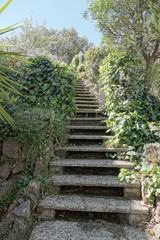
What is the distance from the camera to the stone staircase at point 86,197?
5.65 ft

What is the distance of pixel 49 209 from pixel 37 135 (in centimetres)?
83

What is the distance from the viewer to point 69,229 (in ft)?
5.58

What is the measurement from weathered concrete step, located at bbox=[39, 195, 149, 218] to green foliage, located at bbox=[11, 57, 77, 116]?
163cm

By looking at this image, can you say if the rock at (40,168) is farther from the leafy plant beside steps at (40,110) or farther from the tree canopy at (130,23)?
the tree canopy at (130,23)

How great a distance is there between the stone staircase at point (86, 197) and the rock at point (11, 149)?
47 centimetres

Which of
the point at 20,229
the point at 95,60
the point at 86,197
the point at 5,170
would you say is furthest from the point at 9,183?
the point at 95,60

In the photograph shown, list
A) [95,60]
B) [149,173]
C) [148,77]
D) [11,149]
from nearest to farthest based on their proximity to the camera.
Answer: [149,173] → [11,149] → [148,77] → [95,60]

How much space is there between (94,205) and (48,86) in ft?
7.40

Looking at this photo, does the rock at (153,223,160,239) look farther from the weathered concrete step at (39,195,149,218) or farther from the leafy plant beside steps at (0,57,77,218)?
the leafy plant beside steps at (0,57,77,218)

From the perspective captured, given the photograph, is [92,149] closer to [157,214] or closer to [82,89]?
[157,214]

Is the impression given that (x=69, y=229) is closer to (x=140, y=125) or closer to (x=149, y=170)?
(x=149, y=170)

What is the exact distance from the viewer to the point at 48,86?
11.2 feet

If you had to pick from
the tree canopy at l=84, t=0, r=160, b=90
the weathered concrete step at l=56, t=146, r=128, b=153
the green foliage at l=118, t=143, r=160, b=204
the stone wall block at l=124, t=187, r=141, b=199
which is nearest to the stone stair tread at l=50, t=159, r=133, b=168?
the green foliage at l=118, t=143, r=160, b=204

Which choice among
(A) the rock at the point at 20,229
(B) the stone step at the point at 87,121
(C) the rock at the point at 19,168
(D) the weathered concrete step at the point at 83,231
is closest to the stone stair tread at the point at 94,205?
(D) the weathered concrete step at the point at 83,231
